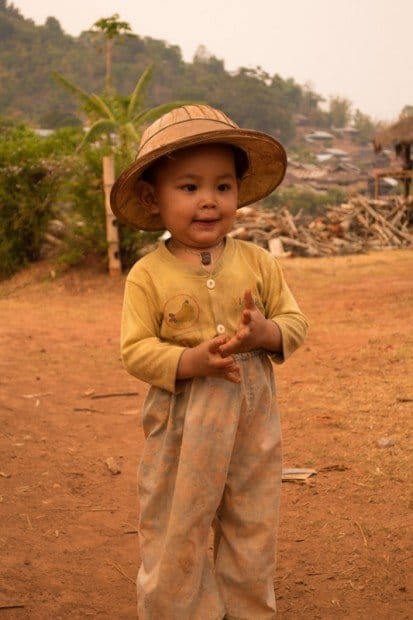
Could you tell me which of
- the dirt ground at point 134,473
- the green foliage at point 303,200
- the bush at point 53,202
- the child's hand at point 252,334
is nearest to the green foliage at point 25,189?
the bush at point 53,202

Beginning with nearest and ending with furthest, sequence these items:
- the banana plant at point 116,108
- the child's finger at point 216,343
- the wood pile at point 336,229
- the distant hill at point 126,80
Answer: the child's finger at point 216,343 < the banana plant at point 116,108 < the wood pile at point 336,229 < the distant hill at point 126,80

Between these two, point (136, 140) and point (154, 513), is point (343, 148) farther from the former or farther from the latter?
point (154, 513)

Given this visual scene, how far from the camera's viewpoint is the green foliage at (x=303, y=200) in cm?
3330

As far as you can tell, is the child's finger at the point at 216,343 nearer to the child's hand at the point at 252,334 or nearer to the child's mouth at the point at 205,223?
the child's hand at the point at 252,334

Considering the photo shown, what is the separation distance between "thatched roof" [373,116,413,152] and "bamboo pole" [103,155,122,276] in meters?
13.1

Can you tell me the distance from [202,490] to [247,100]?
51.9m

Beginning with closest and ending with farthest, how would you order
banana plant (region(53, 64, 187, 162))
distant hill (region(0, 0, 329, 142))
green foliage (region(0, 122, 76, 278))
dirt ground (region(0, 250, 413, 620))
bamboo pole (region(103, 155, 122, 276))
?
1. dirt ground (region(0, 250, 413, 620))
2. bamboo pole (region(103, 155, 122, 276))
3. green foliage (region(0, 122, 76, 278))
4. banana plant (region(53, 64, 187, 162))
5. distant hill (region(0, 0, 329, 142))

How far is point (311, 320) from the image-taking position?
898 cm

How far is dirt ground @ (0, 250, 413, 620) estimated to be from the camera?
9.78 feet

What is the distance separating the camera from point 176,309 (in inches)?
87.0

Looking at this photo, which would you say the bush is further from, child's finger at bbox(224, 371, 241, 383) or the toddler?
child's finger at bbox(224, 371, 241, 383)

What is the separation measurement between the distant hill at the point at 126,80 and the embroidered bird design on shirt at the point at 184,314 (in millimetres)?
42865

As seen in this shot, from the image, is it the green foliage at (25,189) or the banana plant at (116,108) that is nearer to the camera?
the green foliage at (25,189)

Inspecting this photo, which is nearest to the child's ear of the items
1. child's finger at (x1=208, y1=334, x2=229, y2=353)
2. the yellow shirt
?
the yellow shirt
